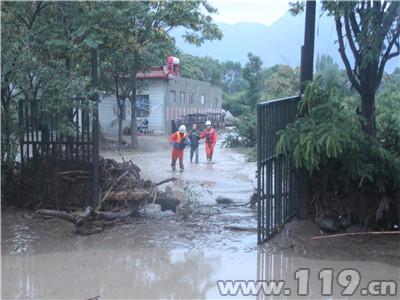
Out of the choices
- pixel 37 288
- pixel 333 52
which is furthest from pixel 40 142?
pixel 333 52

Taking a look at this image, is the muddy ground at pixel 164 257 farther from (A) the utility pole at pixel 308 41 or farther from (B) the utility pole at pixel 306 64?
(A) the utility pole at pixel 308 41

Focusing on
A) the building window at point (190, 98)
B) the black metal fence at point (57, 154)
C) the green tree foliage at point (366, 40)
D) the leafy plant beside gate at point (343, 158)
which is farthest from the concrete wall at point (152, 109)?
the leafy plant beside gate at point (343, 158)

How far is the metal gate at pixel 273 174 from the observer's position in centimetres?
686

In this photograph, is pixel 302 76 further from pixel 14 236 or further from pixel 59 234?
pixel 14 236

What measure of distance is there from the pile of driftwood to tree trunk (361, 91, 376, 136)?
3.43 metres

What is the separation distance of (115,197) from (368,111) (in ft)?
14.0

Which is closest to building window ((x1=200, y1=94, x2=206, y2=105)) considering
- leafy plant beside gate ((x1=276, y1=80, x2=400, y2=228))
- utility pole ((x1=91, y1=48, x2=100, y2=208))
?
utility pole ((x1=91, y1=48, x2=100, y2=208))

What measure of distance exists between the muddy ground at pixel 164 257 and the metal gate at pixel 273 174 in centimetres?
25

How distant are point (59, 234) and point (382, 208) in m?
4.78

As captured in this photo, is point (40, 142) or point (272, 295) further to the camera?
point (40, 142)

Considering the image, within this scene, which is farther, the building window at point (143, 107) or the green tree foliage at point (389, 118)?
the building window at point (143, 107)

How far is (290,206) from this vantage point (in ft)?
25.4

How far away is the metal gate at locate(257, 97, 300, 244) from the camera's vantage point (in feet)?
22.5

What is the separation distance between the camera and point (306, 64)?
7.74 metres
